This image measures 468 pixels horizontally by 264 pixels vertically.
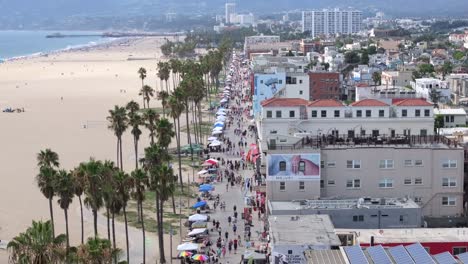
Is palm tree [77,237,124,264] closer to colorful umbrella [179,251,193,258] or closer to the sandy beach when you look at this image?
colorful umbrella [179,251,193,258]

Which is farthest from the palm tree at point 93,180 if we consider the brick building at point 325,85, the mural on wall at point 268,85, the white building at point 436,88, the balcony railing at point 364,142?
the white building at point 436,88

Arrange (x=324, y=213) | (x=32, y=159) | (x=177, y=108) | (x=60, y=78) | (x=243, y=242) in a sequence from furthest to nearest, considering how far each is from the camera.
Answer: (x=60, y=78), (x=32, y=159), (x=177, y=108), (x=243, y=242), (x=324, y=213)

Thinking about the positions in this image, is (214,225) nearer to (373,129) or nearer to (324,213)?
(324,213)

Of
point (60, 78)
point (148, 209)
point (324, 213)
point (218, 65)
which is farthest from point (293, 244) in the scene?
point (60, 78)

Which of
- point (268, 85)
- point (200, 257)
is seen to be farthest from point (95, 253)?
point (268, 85)

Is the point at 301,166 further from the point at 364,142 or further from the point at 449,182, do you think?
the point at 449,182
